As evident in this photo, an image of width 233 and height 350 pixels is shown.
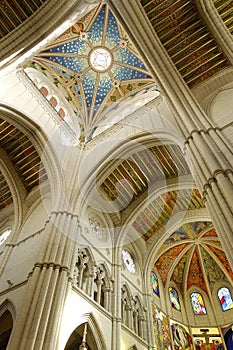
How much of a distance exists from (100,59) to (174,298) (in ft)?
42.1

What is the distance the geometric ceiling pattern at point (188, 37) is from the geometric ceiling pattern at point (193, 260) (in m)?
8.14

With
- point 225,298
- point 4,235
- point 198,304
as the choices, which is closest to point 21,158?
point 4,235

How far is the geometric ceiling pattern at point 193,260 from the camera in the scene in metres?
15.4

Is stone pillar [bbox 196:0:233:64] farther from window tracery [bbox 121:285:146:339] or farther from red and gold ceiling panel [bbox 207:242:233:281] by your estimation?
red and gold ceiling panel [bbox 207:242:233:281]

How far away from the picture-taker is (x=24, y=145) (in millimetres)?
12430

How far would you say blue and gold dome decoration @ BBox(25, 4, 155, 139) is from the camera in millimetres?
13844

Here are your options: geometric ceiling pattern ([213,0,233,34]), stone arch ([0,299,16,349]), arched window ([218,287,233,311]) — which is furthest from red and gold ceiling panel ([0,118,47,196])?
arched window ([218,287,233,311])

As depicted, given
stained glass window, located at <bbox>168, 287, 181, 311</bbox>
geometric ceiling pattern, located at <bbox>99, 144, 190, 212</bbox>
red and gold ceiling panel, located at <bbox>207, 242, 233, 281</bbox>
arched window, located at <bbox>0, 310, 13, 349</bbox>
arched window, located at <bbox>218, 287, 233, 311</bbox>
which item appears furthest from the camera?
red and gold ceiling panel, located at <bbox>207, 242, 233, 281</bbox>

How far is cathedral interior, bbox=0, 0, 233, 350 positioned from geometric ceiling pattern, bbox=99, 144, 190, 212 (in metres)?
0.06

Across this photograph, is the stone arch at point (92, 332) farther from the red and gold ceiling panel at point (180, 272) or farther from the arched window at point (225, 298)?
the arched window at point (225, 298)

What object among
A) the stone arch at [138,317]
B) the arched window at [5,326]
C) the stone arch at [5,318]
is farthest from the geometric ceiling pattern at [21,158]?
the stone arch at [138,317]

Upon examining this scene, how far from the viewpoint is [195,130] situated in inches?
286

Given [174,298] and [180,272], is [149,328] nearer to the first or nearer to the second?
[174,298]

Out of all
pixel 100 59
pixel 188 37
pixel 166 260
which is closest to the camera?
pixel 188 37
